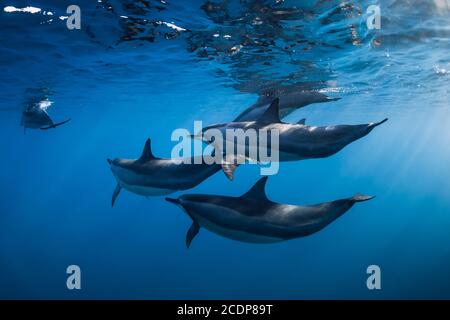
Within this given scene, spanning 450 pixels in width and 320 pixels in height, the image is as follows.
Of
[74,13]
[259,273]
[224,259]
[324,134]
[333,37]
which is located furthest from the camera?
[224,259]

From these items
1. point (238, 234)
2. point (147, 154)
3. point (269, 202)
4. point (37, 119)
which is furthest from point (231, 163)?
point (37, 119)

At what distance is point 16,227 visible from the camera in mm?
39781

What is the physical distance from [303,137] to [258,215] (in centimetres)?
154

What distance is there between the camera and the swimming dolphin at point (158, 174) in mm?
7297

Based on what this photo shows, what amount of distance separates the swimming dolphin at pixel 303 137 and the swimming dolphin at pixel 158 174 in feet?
2.18

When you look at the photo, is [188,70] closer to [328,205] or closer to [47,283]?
[328,205]

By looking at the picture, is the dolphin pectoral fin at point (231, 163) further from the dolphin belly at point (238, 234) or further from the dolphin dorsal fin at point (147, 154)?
the dolphin dorsal fin at point (147, 154)

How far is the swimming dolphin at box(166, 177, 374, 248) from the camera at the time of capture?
5.73 metres

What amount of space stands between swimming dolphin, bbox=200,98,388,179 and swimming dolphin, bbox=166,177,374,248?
0.68 m

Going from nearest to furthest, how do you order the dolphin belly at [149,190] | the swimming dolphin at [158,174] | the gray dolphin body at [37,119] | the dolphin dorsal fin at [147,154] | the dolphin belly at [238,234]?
the dolphin belly at [238,234], the swimming dolphin at [158,174], the dolphin belly at [149,190], the dolphin dorsal fin at [147,154], the gray dolphin body at [37,119]

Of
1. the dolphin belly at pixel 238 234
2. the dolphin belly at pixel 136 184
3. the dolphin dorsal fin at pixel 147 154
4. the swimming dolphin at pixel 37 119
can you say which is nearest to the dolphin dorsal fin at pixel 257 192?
the dolphin belly at pixel 238 234

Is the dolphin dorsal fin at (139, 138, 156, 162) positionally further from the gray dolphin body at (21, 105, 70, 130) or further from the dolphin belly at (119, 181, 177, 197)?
the gray dolphin body at (21, 105, 70, 130)

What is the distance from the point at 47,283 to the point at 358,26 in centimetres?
2397
